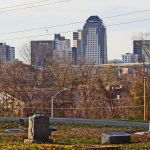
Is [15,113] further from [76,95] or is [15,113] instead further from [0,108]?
[76,95]

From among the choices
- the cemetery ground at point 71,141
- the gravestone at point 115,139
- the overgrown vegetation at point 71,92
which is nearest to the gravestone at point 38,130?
the cemetery ground at point 71,141

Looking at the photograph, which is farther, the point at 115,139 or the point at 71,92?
the point at 71,92

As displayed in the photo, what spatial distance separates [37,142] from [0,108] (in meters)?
57.6

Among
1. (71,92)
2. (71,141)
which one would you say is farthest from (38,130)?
(71,92)

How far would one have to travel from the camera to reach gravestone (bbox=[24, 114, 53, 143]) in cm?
1970

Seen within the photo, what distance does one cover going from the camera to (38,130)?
64.8ft

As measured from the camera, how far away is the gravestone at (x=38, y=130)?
19.7 metres

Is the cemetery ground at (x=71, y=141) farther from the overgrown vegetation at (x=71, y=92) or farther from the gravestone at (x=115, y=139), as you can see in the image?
the overgrown vegetation at (x=71, y=92)

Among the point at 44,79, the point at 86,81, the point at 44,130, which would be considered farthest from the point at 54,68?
the point at 44,130

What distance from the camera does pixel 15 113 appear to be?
7425 cm

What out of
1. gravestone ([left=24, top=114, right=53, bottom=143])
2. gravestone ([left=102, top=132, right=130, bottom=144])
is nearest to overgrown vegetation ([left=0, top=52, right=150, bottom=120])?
gravestone ([left=102, top=132, right=130, bottom=144])

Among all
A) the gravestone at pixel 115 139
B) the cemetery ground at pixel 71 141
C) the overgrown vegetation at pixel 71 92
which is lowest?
the cemetery ground at pixel 71 141

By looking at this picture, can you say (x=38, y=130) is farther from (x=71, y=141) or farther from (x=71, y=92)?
(x=71, y=92)

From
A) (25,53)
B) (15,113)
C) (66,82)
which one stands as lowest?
(15,113)
